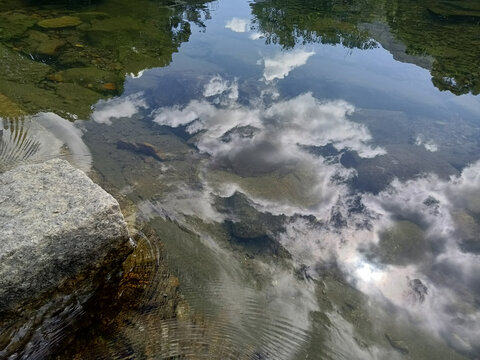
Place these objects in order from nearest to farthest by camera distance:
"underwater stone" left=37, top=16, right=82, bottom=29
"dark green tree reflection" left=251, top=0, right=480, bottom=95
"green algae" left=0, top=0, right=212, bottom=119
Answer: "green algae" left=0, top=0, right=212, bottom=119 < "dark green tree reflection" left=251, top=0, right=480, bottom=95 < "underwater stone" left=37, top=16, right=82, bottom=29

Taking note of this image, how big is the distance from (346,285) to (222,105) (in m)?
4.90

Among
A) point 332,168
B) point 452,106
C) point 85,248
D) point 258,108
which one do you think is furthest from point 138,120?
point 452,106

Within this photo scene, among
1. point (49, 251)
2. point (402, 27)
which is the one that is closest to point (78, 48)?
point (49, 251)

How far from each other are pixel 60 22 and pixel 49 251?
35.8ft

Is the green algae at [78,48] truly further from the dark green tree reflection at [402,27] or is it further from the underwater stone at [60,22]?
the dark green tree reflection at [402,27]

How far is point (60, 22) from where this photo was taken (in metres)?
11.0

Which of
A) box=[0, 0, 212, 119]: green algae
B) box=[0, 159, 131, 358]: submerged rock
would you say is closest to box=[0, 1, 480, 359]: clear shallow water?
box=[0, 0, 212, 119]: green algae

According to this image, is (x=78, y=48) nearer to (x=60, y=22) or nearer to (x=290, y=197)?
(x=60, y=22)

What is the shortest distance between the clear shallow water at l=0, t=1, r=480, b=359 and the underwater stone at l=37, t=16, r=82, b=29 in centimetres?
134

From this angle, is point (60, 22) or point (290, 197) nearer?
point (290, 197)

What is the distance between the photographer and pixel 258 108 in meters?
7.72

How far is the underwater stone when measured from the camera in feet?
35.2

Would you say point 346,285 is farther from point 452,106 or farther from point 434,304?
point 452,106

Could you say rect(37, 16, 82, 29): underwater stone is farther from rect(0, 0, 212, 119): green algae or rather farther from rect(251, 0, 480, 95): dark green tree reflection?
rect(251, 0, 480, 95): dark green tree reflection
